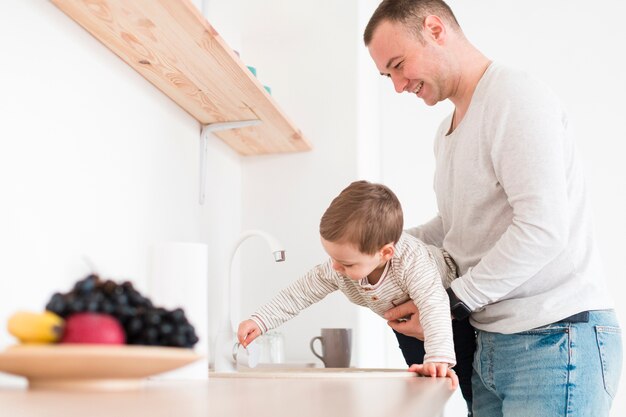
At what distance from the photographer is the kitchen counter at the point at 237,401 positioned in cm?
65

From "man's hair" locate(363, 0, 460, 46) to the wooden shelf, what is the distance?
0.37 m

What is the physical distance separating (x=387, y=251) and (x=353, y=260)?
81 mm

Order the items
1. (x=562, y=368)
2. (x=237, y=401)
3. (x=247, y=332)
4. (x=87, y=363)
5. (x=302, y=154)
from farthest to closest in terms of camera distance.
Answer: (x=302, y=154)
(x=247, y=332)
(x=562, y=368)
(x=237, y=401)
(x=87, y=363)

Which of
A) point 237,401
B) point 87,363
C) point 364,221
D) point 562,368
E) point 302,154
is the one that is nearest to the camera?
point 87,363

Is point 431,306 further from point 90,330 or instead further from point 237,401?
point 90,330

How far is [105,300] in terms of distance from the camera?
2.46 feet

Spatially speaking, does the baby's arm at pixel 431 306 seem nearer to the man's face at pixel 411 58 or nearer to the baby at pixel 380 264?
the baby at pixel 380 264

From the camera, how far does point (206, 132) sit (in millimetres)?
2162

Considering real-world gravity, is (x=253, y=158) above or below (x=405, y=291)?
above

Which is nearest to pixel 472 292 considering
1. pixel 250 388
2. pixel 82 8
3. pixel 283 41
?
pixel 250 388

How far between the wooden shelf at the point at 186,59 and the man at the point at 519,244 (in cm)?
44

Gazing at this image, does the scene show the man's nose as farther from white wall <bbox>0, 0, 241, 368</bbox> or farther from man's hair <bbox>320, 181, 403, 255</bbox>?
white wall <bbox>0, 0, 241, 368</bbox>

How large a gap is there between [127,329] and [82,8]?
88 cm

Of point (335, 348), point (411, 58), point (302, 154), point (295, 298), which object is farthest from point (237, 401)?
point (302, 154)
